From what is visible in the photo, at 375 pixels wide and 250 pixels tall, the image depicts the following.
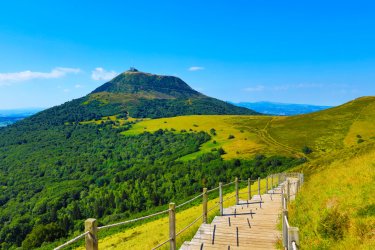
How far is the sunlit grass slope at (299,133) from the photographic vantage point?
108 metres

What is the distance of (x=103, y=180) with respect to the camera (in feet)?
442

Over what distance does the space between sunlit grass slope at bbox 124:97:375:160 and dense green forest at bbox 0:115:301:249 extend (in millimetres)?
8573

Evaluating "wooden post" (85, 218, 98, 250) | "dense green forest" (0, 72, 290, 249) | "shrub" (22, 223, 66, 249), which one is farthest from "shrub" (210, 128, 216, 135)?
"wooden post" (85, 218, 98, 250)

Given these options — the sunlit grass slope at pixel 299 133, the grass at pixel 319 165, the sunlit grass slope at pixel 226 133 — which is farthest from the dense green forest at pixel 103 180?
the grass at pixel 319 165

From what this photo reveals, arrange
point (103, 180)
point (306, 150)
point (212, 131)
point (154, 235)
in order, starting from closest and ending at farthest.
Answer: point (154, 235) → point (306, 150) → point (103, 180) → point (212, 131)

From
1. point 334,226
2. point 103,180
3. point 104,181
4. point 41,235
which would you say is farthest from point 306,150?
point 334,226

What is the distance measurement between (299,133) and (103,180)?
8930cm

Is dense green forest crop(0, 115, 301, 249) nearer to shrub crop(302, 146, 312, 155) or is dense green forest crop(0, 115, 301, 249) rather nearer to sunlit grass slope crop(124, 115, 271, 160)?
sunlit grass slope crop(124, 115, 271, 160)

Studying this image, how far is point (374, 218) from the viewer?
25.7 ft

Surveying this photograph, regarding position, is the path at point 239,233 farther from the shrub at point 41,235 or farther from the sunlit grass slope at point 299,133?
the sunlit grass slope at point 299,133

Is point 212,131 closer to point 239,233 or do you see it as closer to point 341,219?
point 239,233

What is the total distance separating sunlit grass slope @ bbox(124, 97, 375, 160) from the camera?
107625 millimetres

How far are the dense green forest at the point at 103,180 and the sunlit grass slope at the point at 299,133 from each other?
8573mm

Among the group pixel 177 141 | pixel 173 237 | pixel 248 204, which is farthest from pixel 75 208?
pixel 173 237
